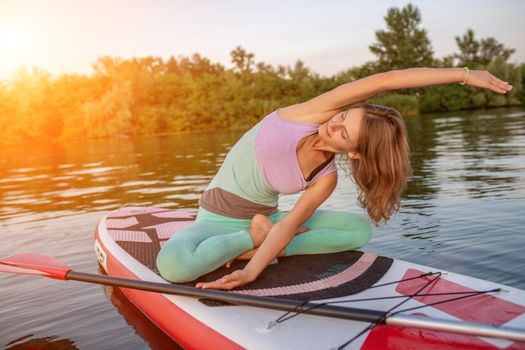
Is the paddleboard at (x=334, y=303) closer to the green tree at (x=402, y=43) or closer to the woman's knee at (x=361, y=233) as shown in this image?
the woman's knee at (x=361, y=233)

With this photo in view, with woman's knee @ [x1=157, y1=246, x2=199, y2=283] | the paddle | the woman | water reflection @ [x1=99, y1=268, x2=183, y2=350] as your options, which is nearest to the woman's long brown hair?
the woman

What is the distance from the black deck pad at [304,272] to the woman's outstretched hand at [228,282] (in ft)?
0.18

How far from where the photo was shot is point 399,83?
279 cm

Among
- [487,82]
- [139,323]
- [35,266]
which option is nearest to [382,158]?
[487,82]

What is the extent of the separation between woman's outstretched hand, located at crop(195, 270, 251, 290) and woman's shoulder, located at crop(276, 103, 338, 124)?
40.3 inches

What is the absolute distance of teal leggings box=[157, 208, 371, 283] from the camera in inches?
126

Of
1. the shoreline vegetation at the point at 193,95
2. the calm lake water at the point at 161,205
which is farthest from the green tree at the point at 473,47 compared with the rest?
the calm lake water at the point at 161,205

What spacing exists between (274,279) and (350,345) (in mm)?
965

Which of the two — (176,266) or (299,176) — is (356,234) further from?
(176,266)

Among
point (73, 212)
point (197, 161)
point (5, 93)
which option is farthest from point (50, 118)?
point (73, 212)

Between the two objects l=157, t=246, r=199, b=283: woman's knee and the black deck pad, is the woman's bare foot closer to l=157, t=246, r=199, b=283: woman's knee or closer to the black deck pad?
the black deck pad

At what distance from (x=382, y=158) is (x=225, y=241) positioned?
3.74ft

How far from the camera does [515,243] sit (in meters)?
4.68

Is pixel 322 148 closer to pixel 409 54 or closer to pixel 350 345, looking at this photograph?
pixel 350 345
